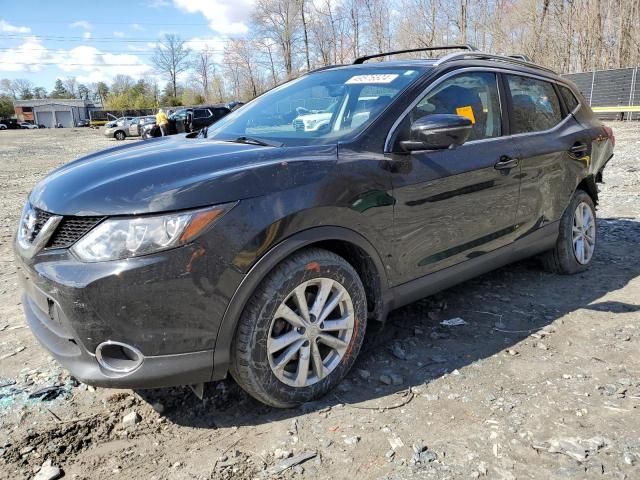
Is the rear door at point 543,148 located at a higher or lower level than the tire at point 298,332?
higher

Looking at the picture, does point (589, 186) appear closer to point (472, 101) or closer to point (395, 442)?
point (472, 101)

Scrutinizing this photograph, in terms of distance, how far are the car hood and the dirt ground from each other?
1.11 meters

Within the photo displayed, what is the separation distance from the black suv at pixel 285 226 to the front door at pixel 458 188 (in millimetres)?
12

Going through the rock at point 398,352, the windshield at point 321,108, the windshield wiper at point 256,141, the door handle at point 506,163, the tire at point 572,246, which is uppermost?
the windshield at point 321,108

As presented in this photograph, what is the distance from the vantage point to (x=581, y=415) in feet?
8.53

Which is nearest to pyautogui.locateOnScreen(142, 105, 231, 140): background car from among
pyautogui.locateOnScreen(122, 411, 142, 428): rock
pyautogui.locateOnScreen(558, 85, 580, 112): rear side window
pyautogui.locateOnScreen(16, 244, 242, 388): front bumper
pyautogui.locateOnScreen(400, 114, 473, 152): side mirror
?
pyautogui.locateOnScreen(558, 85, 580, 112): rear side window

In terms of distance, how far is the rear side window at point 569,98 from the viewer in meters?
4.50

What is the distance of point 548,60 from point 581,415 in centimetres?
3491

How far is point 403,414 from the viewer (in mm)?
2645

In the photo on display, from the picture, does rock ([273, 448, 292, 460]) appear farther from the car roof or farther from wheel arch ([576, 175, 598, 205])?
wheel arch ([576, 175, 598, 205])

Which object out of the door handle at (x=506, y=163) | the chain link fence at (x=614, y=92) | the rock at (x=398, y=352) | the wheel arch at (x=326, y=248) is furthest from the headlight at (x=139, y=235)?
the chain link fence at (x=614, y=92)

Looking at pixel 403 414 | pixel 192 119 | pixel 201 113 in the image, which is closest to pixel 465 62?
pixel 403 414

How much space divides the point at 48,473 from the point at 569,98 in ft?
15.1

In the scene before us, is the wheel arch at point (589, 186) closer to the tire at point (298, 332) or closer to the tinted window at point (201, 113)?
the tire at point (298, 332)
